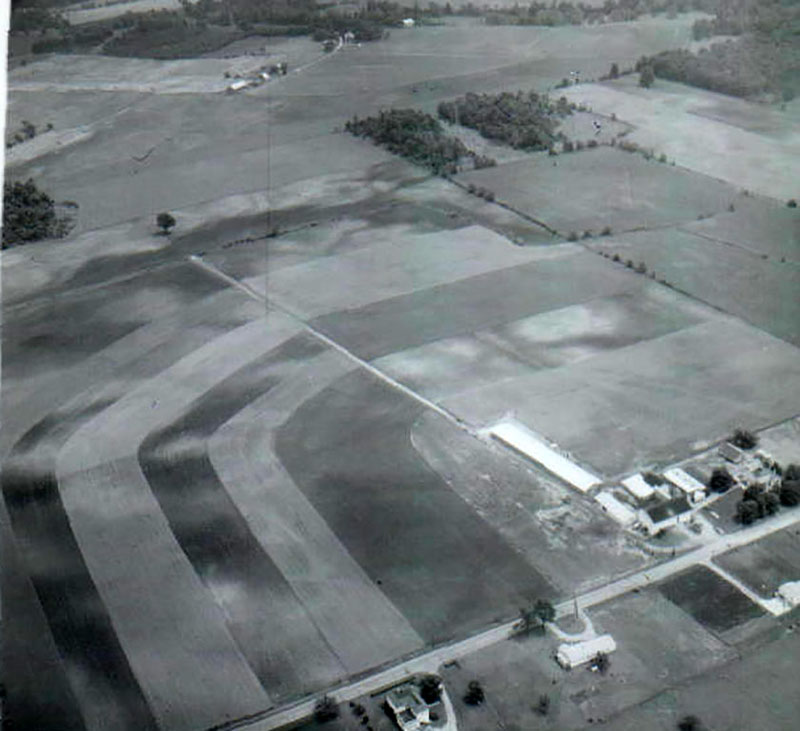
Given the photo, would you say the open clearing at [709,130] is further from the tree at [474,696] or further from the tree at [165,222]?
the tree at [474,696]

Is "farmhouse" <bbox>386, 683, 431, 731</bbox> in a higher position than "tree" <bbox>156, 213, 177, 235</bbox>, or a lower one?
lower

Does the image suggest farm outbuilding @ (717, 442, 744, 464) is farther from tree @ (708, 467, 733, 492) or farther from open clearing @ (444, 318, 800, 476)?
tree @ (708, 467, 733, 492)

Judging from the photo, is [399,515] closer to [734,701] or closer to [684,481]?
A: [684,481]

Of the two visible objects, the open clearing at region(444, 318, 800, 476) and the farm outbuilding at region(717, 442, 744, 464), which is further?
the open clearing at region(444, 318, 800, 476)

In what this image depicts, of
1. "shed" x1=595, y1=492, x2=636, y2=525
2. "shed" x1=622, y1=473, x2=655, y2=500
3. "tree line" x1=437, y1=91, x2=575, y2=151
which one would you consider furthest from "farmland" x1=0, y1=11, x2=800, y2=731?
"tree line" x1=437, y1=91, x2=575, y2=151

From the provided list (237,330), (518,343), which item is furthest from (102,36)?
(518,343)

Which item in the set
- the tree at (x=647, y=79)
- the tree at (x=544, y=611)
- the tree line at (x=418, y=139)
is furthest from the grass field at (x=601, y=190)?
the tree at (x=544, y=611)
